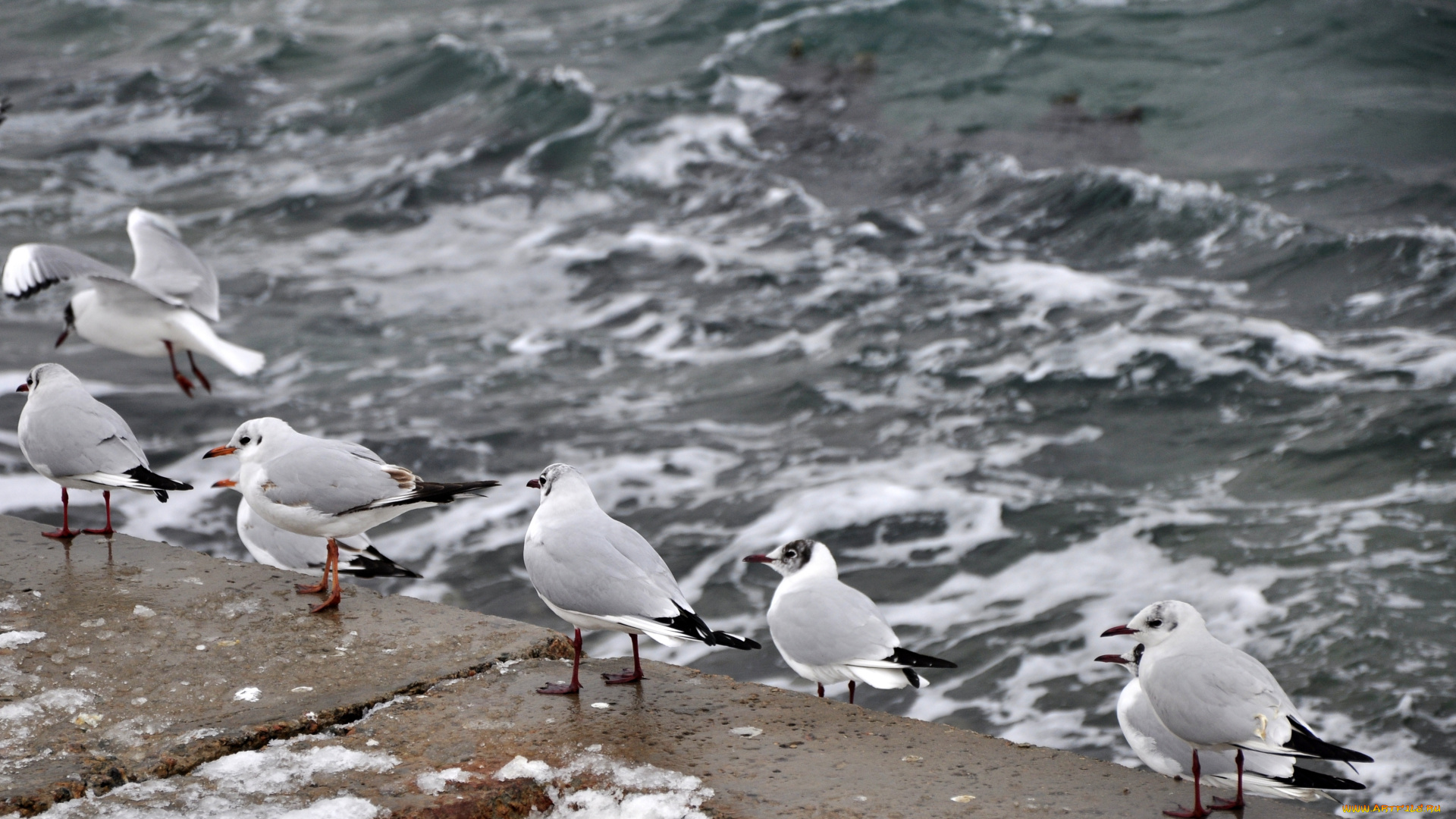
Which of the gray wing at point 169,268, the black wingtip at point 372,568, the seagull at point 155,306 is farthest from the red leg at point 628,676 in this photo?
the gray wing at point 169,268

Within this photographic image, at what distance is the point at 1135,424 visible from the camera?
24.9 ft

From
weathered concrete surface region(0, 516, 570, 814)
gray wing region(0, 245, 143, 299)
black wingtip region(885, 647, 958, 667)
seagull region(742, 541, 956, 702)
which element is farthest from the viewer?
gray wing region(0, 245, 143, 299)

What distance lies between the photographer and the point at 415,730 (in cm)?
293

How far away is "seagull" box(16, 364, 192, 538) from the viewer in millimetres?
3812

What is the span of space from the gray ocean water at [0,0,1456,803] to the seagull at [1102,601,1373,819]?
1.63 m

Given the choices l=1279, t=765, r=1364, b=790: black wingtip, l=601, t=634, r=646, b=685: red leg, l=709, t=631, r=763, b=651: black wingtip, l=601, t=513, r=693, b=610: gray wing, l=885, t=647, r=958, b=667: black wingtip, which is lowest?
l=885, t=647, r=958, b=667: black wingtip

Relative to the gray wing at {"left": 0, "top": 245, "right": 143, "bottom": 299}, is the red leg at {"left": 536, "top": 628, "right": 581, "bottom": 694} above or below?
below

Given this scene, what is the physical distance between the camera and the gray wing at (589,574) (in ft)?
10.4

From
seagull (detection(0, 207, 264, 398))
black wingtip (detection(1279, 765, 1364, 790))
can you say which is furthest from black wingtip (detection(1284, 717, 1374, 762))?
seagull (detection(0, 207, 264, 398))

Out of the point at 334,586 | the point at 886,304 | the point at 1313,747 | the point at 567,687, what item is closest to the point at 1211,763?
the point at 1313,747

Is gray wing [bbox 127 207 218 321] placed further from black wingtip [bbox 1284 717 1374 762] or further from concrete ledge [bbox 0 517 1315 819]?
black wingtip [bbox 1284 717 1374 762]

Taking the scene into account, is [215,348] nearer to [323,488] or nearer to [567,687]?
[323,488]

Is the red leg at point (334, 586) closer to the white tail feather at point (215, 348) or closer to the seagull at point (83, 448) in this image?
the seagull at point (83, 448)

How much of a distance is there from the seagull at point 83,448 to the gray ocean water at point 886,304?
217cm
